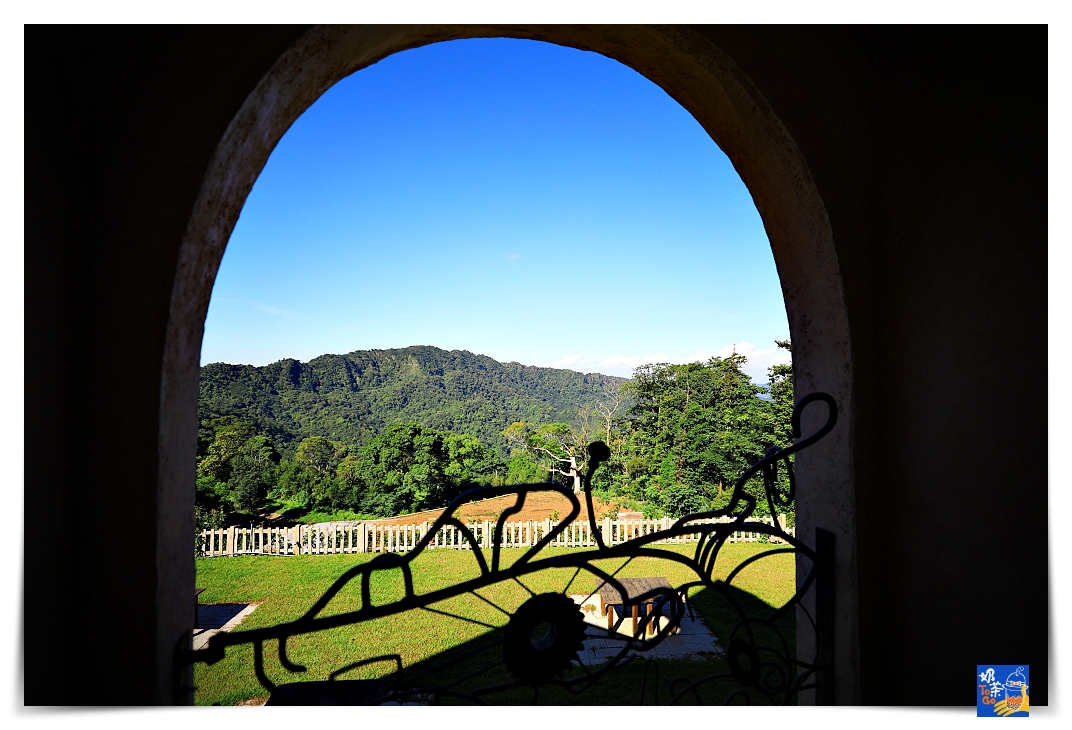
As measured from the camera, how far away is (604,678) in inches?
217

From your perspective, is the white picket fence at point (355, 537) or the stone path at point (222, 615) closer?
the stone path at point (222, 615)

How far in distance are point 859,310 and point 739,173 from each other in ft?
1.46

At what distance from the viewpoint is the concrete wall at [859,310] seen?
0.92 metres

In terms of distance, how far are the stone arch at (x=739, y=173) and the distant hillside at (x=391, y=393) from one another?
64.1 ft

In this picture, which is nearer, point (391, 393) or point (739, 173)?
point (739, 173)

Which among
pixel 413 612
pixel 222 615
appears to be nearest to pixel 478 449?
pixel 413 612

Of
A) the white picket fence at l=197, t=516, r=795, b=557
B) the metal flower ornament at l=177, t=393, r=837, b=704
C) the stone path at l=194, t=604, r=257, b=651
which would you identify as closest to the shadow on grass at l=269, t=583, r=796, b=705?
the metal flower ornament at l=177, t=393, r=837, b=704

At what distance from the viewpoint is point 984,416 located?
102 cm

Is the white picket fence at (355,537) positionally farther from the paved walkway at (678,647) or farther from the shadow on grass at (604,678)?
the paved walkway at (678,647)

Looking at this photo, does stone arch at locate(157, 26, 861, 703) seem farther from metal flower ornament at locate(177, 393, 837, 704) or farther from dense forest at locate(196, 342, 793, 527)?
dense forest at locate(196, 342, 793, 527)

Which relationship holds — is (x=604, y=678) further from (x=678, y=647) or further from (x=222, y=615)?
(x=222, y=615)

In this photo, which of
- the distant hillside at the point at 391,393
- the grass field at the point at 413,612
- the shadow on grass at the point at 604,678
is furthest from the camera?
the distant hillside at the point at 391,393

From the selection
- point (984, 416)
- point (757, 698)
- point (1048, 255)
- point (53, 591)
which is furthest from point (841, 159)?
point (757, 698)

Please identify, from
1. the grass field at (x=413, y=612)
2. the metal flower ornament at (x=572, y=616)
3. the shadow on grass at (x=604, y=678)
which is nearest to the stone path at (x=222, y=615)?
the grass field at (x=413, y=612)
